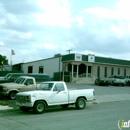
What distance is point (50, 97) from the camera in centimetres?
1345

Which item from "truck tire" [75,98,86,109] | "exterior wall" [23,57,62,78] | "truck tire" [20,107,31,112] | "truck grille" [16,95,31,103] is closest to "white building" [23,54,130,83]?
"exterior wall" [23,57,62,78]

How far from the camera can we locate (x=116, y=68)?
4956cm

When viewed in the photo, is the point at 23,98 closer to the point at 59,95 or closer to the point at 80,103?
the point at 59,95

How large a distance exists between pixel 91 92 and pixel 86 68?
99.9ft

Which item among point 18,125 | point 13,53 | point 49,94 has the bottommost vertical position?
point 18,125

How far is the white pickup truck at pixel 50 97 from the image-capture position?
42.3ft

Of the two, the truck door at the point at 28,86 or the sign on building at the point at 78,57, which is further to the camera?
the sign on building at the point at 78,57

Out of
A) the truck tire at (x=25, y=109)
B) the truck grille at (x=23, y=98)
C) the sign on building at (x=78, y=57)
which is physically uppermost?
the sign on building at (x=78, y=57)

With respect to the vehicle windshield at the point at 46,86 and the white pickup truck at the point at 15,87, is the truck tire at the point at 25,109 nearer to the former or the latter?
the vehicle windshield at the point at 46,86

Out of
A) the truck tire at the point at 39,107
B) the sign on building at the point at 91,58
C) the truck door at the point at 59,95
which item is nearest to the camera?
the truck tire at the point at 39,107

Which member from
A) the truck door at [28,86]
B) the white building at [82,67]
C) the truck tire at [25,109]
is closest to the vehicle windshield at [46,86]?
the truck tire at [25,109]

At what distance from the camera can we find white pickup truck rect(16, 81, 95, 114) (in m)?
12.9

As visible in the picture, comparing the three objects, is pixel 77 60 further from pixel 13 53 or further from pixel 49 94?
pixel 49 94

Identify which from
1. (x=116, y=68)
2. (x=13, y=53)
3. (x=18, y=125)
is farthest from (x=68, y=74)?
(x=18, y=125)
